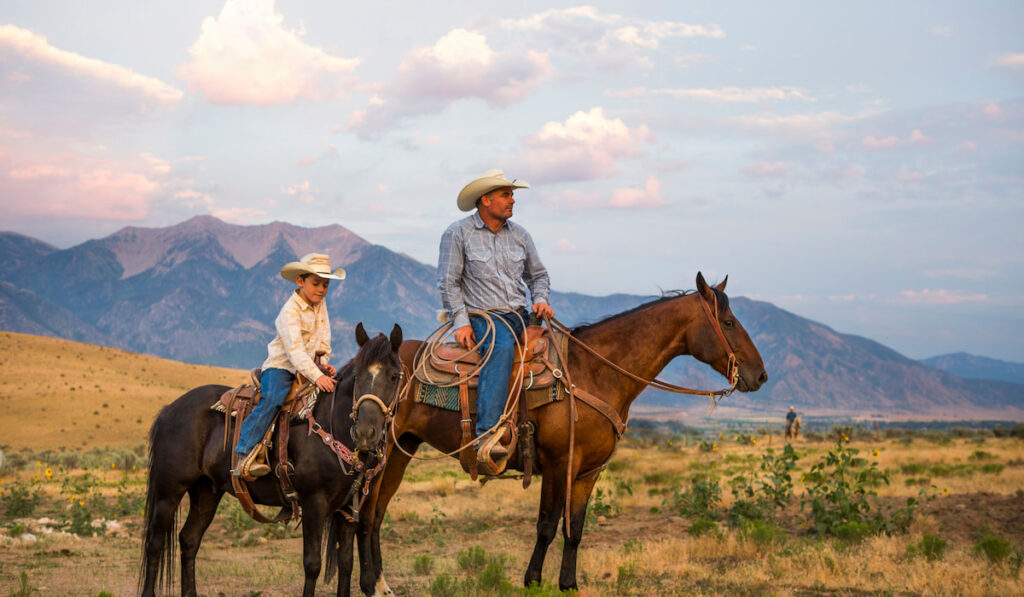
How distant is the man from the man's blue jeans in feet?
0.05

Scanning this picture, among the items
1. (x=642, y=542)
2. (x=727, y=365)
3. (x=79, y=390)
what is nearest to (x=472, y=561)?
(x=642, y=542)

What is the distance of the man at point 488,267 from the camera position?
7.44 metres

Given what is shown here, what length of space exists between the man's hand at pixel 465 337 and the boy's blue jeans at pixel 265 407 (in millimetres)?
1609

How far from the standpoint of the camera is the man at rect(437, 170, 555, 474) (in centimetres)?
744

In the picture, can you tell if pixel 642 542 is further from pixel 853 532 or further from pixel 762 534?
pixel 853 532

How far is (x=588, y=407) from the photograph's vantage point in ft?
23.4

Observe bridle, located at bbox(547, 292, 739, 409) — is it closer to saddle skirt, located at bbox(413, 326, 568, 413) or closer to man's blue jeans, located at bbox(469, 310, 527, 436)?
saddle skirt, located at bbox(413, 326, 568, 413)

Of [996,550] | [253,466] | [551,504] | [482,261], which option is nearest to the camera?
[253,466]

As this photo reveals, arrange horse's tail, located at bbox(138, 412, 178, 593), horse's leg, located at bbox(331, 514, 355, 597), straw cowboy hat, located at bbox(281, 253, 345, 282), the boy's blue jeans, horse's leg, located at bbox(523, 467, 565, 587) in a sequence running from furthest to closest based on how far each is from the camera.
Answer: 1. horse's tail, located at bbox(138, 412, 178, 593)
2. horse's leg, located at bbox(523, 467, 565, 587)
3. straw cowboy hat, located at bbox(281, 253, 345, 282)
4. horse's leg, located at bbox(331, 514, 355, 597)
5. the boy's blue jeans

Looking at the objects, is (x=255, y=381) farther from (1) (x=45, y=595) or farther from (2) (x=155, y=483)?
(1) (x=45, y=595)

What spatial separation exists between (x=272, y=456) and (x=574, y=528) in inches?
111

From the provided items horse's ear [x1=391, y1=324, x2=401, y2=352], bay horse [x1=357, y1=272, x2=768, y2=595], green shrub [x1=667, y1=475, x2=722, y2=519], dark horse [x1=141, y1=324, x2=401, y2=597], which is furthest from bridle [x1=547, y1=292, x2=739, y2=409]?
green shrub [x1=667, y1=475, x2=722, y2=519]

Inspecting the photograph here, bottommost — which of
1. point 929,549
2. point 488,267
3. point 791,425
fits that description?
point 791,425

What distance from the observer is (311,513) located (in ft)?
21.1
